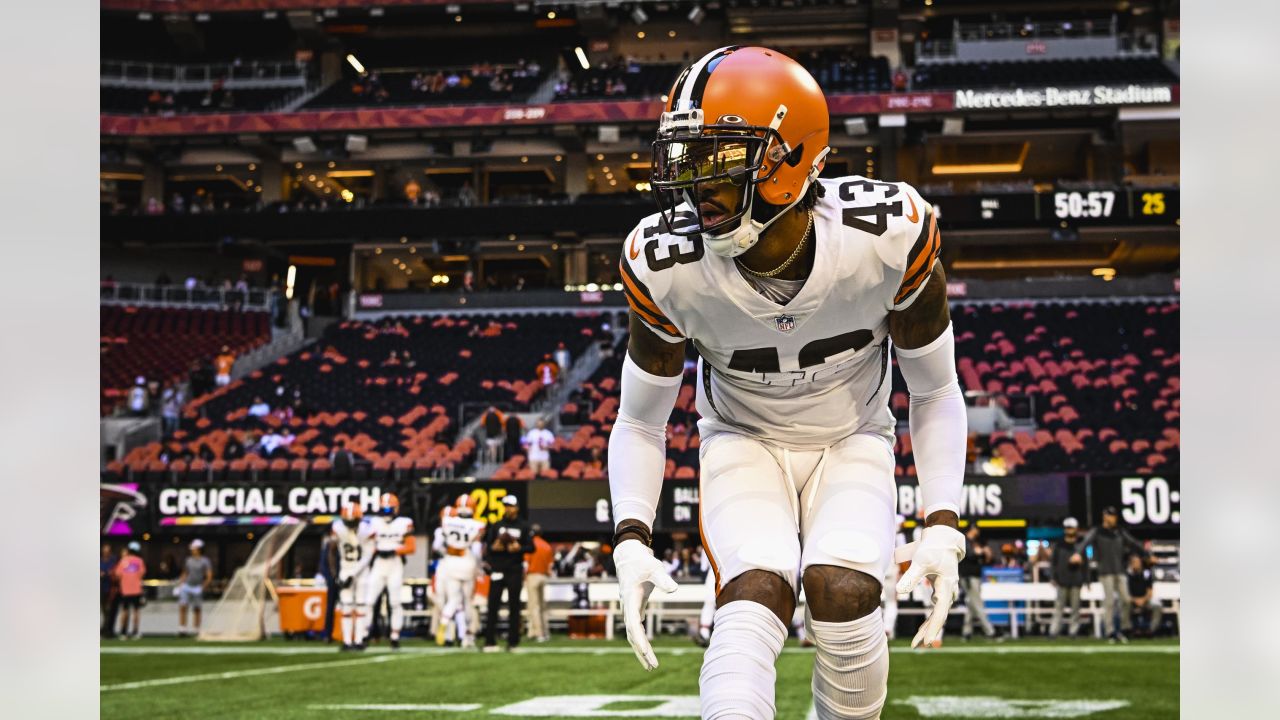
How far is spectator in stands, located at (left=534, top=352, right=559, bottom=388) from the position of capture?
91.6 feet

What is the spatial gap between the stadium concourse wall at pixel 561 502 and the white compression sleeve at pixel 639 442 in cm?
1515

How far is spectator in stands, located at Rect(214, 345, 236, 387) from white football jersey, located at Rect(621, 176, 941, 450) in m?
28.8

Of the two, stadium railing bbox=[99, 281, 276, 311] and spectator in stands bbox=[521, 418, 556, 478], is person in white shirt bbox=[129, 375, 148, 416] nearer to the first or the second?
stadium railing bbox=[99, 281, 276, 311]

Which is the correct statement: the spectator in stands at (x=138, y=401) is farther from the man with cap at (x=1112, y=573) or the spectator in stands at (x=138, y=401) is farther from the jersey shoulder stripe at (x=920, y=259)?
the jersey shoulder stripe at (x=920, y=259)

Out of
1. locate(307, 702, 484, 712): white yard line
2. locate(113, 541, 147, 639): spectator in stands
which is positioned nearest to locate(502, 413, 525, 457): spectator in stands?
locate(113, 541, 147, 639): spectator in stands

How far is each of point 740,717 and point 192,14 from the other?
40359 mm

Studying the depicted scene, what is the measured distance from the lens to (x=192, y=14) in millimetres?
39500

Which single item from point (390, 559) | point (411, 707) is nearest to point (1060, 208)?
point (390, 559)

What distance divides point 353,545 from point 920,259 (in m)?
12.7

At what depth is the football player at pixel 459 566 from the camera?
613 inches

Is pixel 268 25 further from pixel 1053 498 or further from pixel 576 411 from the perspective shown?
pixel 1053 498

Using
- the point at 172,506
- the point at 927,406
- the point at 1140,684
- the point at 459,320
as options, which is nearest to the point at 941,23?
the point at 459,320

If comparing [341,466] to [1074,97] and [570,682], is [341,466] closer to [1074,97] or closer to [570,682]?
[570,682]

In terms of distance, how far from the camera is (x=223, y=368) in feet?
102
